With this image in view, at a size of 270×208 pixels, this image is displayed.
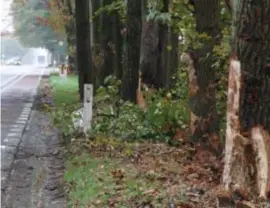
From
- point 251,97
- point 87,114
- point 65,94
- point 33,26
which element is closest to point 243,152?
point 251,97

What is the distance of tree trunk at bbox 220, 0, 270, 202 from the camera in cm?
592

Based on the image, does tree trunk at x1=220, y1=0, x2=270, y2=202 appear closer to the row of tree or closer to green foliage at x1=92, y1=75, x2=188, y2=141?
the row of tree

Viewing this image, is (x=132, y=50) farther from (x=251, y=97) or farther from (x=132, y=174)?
(x=251, y=97)

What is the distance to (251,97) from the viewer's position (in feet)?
19.5

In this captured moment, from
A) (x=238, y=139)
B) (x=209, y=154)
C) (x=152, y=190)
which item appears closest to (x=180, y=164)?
(x=209, y=154)

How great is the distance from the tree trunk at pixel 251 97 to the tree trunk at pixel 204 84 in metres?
3.08

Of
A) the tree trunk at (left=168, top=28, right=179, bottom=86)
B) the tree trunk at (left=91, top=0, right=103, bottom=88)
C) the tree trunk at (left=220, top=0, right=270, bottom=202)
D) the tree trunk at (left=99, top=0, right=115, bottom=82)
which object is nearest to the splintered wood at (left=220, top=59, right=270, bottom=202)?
the tree trunk at (left=220, top=0, right=270, bottom=202)

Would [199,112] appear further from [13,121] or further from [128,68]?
[13,121]

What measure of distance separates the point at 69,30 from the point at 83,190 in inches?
1469

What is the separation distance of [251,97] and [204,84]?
135 inches

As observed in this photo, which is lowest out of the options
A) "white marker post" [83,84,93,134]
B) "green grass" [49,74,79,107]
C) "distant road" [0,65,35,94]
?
"distant road" [0,65,35,94]

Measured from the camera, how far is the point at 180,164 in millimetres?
9250

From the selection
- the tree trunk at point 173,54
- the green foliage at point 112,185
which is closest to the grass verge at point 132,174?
the green foliage at point 112,185

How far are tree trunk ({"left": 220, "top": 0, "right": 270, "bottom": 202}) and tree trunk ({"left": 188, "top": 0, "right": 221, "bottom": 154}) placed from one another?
3.08 metres
